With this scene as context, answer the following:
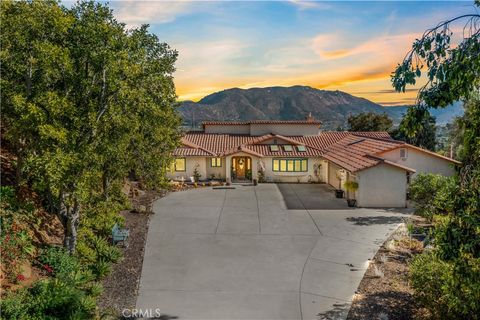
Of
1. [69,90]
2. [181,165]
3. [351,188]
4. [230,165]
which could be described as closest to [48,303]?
[69,90]

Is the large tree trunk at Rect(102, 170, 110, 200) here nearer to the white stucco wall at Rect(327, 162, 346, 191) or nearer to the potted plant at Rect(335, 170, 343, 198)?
the potted plant at Rect(335, 170, 343, 198)

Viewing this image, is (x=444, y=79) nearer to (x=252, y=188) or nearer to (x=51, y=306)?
(x=51, y=306)

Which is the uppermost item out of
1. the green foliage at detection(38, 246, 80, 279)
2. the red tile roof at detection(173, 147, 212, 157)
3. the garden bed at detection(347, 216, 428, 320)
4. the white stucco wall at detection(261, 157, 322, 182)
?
the red tile roof at detection(173, 147, 212, 157)

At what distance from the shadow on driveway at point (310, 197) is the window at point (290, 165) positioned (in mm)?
1672

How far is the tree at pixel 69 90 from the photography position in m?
11.1

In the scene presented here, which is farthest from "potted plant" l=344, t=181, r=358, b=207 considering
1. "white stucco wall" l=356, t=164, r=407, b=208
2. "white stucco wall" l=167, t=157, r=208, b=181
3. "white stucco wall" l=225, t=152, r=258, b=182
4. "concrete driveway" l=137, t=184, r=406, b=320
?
"white stucco wall" l=167, t=157, r=208, b=181

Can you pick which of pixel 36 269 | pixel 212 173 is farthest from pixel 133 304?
pixel 212 173

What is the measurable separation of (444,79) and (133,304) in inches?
390

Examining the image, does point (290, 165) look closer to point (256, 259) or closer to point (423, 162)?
point (423, 162)

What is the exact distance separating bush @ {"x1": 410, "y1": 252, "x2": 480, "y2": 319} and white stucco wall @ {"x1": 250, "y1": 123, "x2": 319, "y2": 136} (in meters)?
27.8

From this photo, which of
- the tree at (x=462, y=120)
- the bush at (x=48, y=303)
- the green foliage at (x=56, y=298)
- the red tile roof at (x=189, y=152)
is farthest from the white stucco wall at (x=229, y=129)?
the tree at (x=462, y=120)

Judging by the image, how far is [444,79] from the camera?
15.7 ft

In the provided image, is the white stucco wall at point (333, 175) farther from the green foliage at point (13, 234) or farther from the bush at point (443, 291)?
the green foliage at point (13, 234)

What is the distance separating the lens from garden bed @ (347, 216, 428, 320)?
10.2 metres
